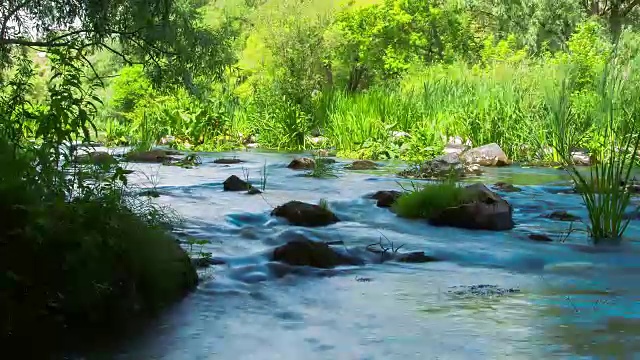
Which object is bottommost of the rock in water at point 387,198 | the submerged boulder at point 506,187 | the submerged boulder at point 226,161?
the rock in water at point 387,198

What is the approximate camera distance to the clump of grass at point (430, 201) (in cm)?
797

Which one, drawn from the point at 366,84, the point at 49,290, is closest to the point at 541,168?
the point at 49,290

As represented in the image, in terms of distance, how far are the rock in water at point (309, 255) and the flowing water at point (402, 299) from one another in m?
0.13

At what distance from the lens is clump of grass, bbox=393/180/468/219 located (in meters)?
7.97

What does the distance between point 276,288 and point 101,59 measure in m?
35.8

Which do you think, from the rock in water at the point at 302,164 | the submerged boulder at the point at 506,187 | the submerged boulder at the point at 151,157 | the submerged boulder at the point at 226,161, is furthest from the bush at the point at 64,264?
the submerged boulder at the point at 151,157

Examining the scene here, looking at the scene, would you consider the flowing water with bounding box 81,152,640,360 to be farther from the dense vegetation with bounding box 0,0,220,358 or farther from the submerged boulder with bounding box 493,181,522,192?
the submerged boulder with bounding box 493,181,522,192

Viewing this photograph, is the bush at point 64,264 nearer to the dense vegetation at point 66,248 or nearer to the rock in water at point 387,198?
the dense vegetation at point 66,248

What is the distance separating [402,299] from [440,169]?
7.21m

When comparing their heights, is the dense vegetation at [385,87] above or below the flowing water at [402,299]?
above

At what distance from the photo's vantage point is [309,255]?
5852mm

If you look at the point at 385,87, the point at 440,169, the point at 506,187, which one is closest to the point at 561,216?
the point at 506,187

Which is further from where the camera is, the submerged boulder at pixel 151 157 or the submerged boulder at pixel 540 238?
the submerged boulder at pixel 151 157

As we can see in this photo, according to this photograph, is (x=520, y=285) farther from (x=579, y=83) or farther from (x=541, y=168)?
(x=579, y=83)
